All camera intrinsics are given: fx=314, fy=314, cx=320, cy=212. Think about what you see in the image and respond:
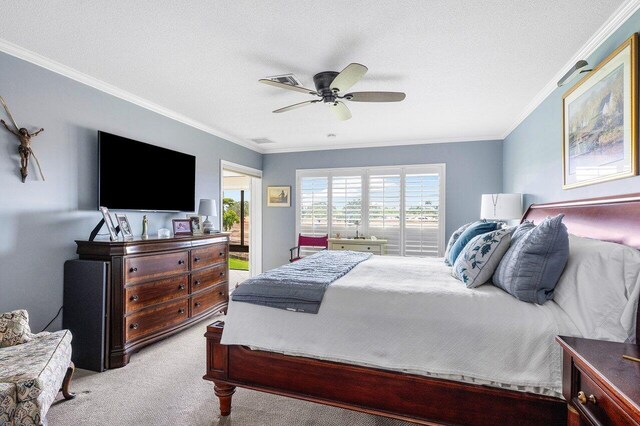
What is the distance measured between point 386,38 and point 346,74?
1.20ft

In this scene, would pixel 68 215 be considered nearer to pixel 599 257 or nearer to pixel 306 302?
pixel 306 302

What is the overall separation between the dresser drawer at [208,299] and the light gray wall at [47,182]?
1175 millimetres

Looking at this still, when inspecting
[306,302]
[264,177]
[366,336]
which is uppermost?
[264,177]

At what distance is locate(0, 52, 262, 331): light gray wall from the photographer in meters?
2.37

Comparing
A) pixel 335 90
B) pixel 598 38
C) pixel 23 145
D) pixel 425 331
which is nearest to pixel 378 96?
pixel 335 90

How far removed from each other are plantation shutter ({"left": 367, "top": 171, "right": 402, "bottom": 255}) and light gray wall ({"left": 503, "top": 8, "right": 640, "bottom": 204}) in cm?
167

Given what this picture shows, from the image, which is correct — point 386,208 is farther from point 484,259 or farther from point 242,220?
point 242,220

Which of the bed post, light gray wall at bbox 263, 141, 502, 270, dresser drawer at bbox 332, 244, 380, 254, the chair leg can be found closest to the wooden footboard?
the bed post

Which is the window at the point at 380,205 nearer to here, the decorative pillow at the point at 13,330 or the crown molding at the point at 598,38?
the crown molding at the point at 598,38

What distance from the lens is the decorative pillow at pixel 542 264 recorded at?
63.9 inches

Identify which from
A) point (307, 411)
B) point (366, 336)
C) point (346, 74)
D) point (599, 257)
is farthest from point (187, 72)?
point (599, 257)

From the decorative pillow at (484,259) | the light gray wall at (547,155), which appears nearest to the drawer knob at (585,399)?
the decorative pillow at (484,259)

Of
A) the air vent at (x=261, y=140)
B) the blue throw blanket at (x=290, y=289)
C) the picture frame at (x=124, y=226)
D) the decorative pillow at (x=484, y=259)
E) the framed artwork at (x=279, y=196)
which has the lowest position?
the blue throw blanket at (x=290, y=289)

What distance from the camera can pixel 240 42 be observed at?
7.34ft
